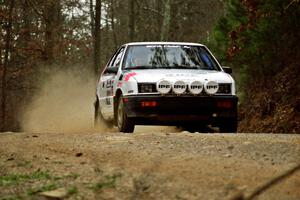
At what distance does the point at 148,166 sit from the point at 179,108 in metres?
4.72

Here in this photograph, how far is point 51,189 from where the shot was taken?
4949 millimetres

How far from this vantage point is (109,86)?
1174cm

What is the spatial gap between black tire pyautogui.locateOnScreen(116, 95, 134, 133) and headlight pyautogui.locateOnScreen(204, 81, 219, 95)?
1309 mm

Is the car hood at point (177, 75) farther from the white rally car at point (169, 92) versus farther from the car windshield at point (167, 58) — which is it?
the car windshield at point (167, 58)

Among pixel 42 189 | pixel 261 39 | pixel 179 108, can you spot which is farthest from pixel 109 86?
pixel 42 189

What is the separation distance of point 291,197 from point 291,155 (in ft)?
6.96

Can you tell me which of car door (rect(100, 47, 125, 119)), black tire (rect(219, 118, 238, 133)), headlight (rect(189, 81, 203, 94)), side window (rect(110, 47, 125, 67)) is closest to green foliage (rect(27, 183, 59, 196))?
headlight (rect(189, 81, 203, 94))

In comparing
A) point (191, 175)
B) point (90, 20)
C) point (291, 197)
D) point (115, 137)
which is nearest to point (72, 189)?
point (191, 175)

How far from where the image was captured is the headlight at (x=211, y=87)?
33.6ft

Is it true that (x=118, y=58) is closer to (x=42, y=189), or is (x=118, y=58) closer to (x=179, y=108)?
(x=179, y=108)

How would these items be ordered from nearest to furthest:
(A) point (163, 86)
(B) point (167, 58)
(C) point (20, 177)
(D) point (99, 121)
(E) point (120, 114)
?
(C) point (20, 177) < (A) point (163, 86) < (E) point (120, 114) < (B) point (167, 58) < (D) point (99, 121)

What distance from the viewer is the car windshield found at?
1111 centimetres

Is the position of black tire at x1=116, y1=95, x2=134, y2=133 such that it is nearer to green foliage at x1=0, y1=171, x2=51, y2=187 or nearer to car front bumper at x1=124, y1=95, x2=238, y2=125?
car front bumper at x1=124, y1=95, x2=238, y2=125

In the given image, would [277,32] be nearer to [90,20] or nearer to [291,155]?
[291,155]
